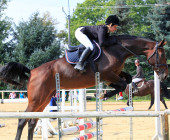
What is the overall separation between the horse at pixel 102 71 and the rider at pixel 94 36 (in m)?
0.14

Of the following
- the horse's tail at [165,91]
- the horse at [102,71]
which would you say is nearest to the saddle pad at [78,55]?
the horse at [102,71]

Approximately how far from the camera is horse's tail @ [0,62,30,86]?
527cm

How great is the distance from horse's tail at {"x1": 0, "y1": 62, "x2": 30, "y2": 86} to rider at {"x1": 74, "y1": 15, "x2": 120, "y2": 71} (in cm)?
119

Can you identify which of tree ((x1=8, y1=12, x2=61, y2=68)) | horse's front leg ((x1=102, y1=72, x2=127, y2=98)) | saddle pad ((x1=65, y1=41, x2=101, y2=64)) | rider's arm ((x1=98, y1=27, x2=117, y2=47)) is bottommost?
horse's front leg ((x1=102, y1=72, x2=127, y2=98))

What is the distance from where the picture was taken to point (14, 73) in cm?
534

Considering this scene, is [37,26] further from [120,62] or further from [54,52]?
A: [120,62]

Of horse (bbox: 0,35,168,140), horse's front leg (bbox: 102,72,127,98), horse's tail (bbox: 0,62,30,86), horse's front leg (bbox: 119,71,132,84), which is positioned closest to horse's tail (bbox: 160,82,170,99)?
horse's front leg (bbox: 119,71,132,84)

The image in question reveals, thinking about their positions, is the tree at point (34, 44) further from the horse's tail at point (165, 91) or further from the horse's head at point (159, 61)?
the horse's head at point (159, 61)

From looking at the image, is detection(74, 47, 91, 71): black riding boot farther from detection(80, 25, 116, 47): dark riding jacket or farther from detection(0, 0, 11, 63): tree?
detection(0, 0, 11, 63): tree

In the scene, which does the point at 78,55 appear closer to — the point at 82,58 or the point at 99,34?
the point at 82,58

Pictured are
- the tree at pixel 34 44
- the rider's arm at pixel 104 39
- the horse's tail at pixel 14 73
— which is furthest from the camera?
the tree at pixel 34 44

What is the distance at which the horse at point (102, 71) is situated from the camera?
15.6 feet

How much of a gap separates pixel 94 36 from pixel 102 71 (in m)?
0.66

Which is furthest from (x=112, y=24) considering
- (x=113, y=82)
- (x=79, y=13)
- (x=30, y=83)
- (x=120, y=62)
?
(x=79, y=13)
